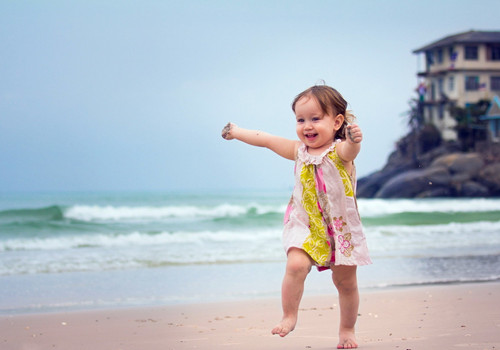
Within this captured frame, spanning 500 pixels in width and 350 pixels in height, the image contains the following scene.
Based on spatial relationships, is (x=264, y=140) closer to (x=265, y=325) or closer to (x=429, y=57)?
(x=265, y=325)

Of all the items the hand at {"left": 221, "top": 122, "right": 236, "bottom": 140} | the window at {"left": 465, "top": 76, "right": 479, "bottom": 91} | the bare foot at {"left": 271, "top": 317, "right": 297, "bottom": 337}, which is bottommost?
the bare foot at {"left": 271, "top": 317, "right": 297, "bottom": 337}

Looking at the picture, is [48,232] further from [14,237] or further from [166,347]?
[166,347]

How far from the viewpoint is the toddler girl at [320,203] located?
10.8 ft

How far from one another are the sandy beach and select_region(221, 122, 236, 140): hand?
128cm

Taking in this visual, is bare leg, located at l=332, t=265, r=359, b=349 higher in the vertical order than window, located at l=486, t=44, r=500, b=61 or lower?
lower

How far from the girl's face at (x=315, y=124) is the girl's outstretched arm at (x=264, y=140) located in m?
0.13

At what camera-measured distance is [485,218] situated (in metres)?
20.4

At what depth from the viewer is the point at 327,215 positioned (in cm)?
336

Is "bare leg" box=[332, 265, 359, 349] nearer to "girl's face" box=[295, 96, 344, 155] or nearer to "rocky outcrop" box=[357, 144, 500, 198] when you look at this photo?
"girl's face" box=[295, 96, 344, 155]

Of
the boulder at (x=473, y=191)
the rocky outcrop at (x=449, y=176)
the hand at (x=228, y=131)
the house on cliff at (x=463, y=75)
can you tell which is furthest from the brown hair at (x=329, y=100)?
the house on cliff at (x=463, y=75)

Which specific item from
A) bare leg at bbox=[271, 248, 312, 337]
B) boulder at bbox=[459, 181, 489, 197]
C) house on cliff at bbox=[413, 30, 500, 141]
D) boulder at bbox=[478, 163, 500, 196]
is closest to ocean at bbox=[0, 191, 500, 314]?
bare leg at bbox=[271, 248, 312, 337]

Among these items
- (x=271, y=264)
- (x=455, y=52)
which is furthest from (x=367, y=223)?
(x=455, y=52)

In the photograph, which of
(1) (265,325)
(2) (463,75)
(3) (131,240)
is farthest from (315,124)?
(2) (463,75)

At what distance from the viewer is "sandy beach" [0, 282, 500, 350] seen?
407 centimetres
